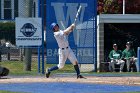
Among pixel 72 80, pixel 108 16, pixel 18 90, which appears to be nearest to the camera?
pixel 18 90

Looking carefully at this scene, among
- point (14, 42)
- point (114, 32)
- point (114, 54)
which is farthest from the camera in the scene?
point (114, 32)

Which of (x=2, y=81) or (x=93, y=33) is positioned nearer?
(x=2, y=81)

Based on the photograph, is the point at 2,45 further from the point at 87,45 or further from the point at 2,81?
the point at 2,81

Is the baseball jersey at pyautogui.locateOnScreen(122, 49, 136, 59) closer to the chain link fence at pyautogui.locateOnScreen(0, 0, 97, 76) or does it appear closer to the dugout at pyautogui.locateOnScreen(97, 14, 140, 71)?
the dugout at pyautogui.locateOnScreen(97, 14, 140, 71)

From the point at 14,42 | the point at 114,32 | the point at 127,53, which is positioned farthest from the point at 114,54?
the point at 14,42

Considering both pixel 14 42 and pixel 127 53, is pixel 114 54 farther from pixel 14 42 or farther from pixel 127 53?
pixel 14 42

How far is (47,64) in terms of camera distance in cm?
2441

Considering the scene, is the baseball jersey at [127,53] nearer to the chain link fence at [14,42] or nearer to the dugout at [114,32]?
the dugout at [114,32]

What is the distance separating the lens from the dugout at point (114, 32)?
26.0 m

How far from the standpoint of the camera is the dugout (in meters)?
26.0

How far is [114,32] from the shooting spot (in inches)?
1069

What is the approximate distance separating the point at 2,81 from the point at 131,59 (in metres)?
9.18

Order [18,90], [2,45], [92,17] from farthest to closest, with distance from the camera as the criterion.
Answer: [2,45] < [92,17] < [18,90]

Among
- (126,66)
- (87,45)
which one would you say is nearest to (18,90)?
(87,45)
